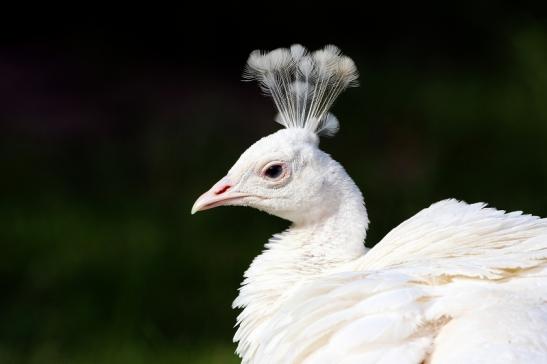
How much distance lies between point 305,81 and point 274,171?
29 cm

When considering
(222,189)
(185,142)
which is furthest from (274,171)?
(185,142)

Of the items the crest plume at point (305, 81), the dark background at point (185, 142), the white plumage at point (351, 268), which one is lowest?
the white plumage at point (351, 268)

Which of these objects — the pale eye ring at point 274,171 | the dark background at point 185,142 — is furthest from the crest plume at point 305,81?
the dark background at point 185,142

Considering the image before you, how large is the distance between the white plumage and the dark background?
4.60 ft

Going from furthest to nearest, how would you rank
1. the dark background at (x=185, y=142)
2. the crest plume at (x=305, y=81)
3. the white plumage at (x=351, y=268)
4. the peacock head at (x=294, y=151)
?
the dark background at (x=185, y=142) → the crest plume at (x=305, y=81) → the peacock head at (x=294, y=151) → the white plumage at (x=351, y=268)

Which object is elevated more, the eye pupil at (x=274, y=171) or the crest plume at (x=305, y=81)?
the crest plume at (x=305, y=81)

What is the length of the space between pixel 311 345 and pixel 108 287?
2.51 meters

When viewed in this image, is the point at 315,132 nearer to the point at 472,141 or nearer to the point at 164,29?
the point at 472,141

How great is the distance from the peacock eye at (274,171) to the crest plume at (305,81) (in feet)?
0.61

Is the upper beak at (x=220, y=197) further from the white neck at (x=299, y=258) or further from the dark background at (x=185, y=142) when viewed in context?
the dark background at (x=185, y=142)

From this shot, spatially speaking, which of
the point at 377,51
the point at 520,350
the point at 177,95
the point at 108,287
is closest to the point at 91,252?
the point at 108,287

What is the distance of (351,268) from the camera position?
2.86 metres

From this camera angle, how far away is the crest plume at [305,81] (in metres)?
3.19

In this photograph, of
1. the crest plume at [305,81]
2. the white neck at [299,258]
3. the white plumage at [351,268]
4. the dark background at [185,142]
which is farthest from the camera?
the dark background at [185,142]
